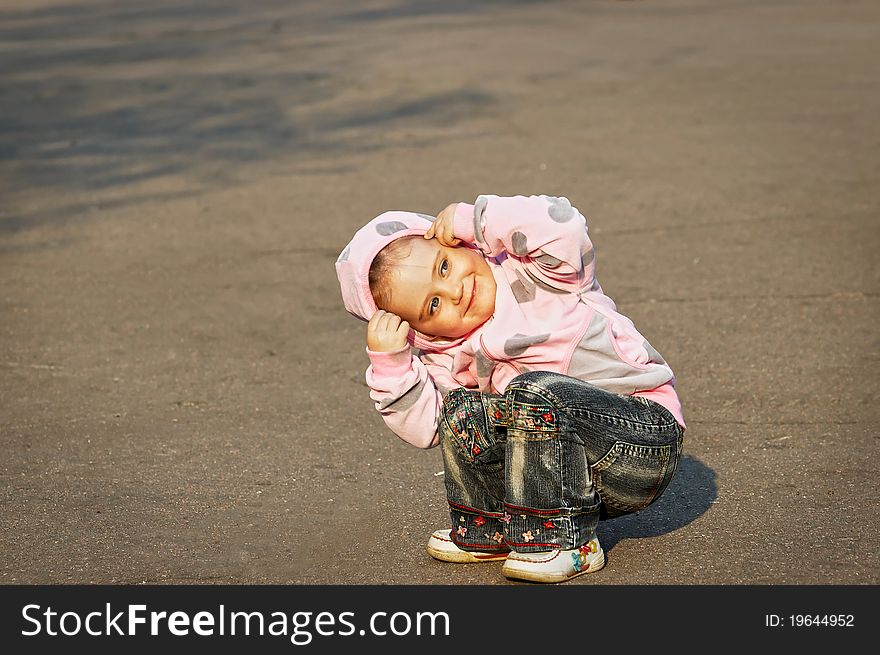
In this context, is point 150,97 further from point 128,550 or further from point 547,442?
point 547,442

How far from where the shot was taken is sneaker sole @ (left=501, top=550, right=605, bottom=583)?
10.9 feet

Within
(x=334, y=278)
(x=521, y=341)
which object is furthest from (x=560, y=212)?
(x=334, y=278)

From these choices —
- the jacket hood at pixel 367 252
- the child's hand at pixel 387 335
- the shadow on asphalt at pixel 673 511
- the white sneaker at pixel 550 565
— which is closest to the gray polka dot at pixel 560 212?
the jacket hood at pixel 367 252

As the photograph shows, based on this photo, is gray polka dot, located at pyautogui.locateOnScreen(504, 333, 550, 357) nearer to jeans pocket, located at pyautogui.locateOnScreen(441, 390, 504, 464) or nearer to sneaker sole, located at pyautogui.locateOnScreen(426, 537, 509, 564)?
jeans pocket, located at pyautogui.locateOnScreen(441, 390, 504, 464)

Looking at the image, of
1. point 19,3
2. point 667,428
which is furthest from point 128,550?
point 19,3

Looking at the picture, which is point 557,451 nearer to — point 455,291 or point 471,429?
point 471,429

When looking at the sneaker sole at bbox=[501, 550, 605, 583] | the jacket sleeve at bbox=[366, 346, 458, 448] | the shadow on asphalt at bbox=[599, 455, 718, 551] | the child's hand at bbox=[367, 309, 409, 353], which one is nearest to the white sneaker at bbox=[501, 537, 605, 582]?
the sneaker sole at bbox=[501, 550, 605, 583]

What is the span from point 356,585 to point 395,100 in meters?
7.63

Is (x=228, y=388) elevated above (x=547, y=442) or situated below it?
above

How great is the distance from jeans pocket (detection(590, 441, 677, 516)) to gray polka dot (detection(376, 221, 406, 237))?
0.76m

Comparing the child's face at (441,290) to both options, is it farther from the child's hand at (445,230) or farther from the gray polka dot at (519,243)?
the gray polka dot at (519,243)

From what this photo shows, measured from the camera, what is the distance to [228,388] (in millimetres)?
5230

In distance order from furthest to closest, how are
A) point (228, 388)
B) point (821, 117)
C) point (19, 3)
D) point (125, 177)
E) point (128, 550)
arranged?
1. point (19, 3)
2. point (821, 117)
3. point (125, 177)
4. point (228, 388)
5. point (128, 550)

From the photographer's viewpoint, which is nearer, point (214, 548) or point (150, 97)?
point (214, 548)
